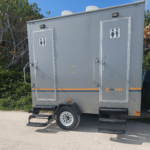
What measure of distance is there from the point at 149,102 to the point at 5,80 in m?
7.63

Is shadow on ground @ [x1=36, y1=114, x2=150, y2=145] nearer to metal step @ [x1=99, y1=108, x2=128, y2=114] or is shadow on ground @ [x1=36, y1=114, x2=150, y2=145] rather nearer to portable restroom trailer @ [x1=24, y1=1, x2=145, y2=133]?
portable restroom trailer @ [x1=24, y1=1, x2=145, y2=133]

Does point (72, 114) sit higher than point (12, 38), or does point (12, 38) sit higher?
point (12, 38)

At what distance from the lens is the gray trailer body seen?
3.73m

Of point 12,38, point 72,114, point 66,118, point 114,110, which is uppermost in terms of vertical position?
point 12,38

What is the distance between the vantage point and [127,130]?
4348mm

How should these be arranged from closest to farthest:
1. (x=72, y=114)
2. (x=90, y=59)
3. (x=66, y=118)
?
1. (x=90, y=59)
2. (x=72, y=114)
3. (x=66, y=118)

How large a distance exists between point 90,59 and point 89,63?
0.39 feet

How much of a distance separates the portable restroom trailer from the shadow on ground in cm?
29

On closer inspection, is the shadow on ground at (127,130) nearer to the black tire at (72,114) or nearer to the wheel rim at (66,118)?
the black tire at (72,114)

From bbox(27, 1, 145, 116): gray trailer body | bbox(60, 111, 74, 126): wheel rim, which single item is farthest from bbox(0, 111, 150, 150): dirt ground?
bbox(27, 1, 145, 116): gray trailer body

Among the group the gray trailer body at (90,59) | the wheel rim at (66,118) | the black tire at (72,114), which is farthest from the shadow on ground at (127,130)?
the gray trailer body at (90,59)

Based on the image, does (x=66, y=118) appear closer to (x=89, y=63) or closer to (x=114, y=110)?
(x=114, y=110)

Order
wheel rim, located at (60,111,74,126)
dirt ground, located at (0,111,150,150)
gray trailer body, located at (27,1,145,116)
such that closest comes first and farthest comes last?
dirt ground, located at (0,111,150,150) < gray trailer body, located at (27,1,145,116) < wheel rim, located at (60,111,74,126)

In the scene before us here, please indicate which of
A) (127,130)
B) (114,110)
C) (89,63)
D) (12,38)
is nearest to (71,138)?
(114,110)
